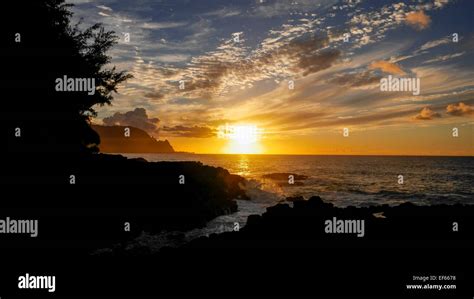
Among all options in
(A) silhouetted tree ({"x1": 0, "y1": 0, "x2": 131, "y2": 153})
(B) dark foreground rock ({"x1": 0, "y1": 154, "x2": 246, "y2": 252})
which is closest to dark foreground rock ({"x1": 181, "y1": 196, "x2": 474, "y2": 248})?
(B) dark foreground rock ({"x1": 0, "y1": 154, "x2": 246, "y2": 252})

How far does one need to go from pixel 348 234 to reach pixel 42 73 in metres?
23.2

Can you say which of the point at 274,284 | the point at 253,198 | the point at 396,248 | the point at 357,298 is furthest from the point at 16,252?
the point at 253,198

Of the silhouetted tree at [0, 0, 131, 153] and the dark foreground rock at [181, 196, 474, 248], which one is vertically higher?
the silhouetted tree at [0, 0, 131, 153]

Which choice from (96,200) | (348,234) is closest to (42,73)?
(96,200)

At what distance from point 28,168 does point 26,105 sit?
456cm

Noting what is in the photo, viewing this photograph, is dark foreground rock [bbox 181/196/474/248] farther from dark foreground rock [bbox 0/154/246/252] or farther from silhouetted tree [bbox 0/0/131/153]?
silhouetted tree [bbox 0/0/131/153]

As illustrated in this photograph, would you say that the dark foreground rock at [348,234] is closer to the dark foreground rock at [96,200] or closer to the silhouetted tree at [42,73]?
the dark foreground rock at [96,200]

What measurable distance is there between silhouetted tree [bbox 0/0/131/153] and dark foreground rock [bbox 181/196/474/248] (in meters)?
15.7

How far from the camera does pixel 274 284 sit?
12992 mm

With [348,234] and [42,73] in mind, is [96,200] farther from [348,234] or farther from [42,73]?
[348,234]

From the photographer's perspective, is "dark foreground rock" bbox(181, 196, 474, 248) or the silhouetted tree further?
the silhouetted tree

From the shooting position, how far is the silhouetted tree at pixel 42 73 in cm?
2155

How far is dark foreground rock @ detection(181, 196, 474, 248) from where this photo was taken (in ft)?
56.8

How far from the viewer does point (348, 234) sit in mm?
18438
